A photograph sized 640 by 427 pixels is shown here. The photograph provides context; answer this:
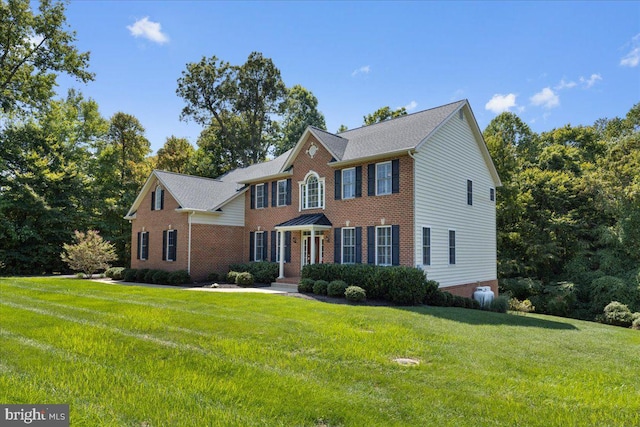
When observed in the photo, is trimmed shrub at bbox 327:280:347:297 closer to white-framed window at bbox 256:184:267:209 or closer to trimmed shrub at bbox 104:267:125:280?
white-framed window at bbox 256:184:267:209

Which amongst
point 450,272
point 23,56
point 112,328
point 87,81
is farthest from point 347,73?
point 23,56

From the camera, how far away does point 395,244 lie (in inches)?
620

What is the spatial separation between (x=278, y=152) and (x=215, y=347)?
123ft

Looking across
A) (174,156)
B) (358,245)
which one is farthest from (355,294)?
(174,156)

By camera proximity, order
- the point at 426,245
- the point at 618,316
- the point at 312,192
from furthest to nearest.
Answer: the point at 312,192 < the point at 618,316 < the point at 426,245

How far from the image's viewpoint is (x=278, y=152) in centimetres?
4281

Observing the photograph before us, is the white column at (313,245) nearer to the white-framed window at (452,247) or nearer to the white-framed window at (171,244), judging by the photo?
the white-framed window at (452,247)

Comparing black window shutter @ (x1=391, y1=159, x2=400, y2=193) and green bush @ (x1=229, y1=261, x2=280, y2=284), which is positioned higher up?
black window shutter @ (x1=391, y1=159, x2=400, y2=193)

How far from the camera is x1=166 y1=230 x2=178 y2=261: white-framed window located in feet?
73.3

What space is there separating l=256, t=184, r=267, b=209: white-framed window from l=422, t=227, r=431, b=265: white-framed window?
9699 millimetres

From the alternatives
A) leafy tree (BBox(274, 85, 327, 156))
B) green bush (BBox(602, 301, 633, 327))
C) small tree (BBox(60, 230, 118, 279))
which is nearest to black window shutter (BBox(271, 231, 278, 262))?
small tree (BBox(60, 230, 118, 279))

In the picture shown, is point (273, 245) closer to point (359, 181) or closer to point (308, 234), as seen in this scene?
point (308, 234)

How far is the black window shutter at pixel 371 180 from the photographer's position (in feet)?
55.0

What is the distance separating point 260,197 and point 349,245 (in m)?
7.38
